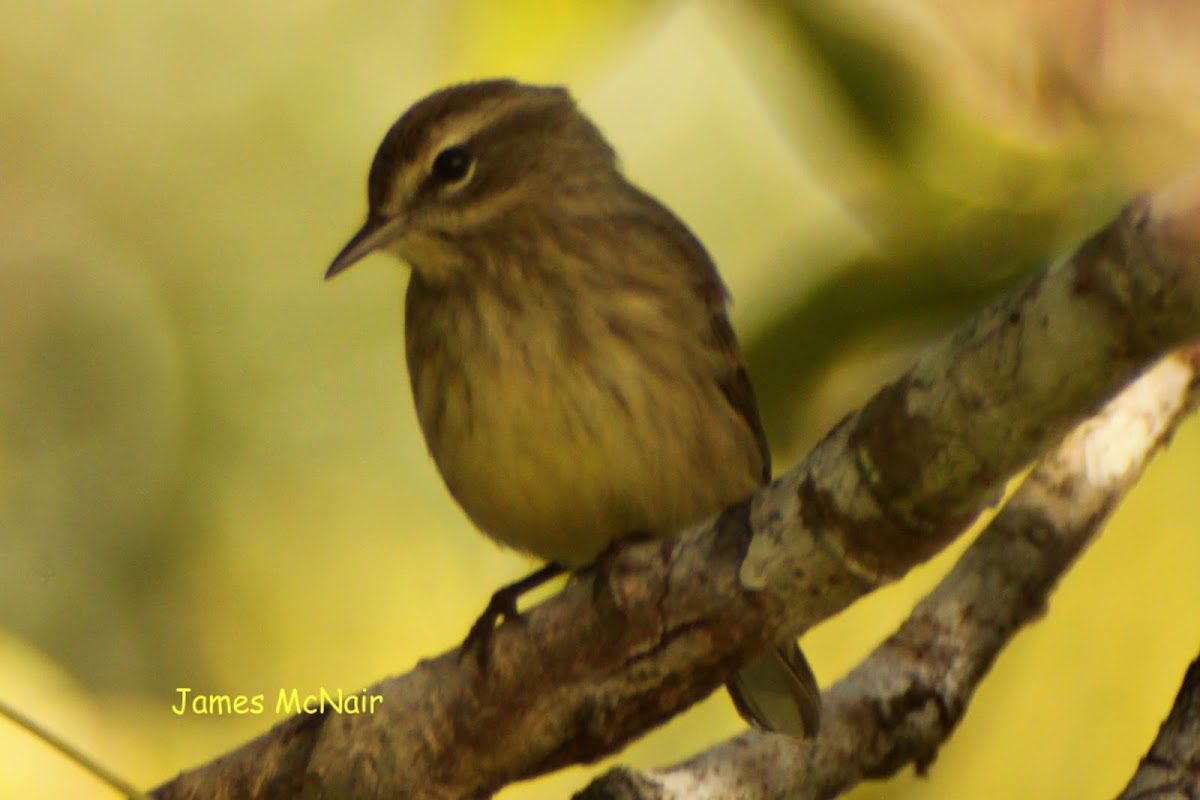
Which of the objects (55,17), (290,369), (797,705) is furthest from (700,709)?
(55,17)

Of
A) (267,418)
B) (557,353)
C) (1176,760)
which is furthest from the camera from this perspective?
(267,418)

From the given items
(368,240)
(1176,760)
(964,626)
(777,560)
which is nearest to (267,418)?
(368,240)

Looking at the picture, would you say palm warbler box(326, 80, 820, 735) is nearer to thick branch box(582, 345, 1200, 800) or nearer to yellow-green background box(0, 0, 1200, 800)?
thick branch box(582, 345, 1200, 800)

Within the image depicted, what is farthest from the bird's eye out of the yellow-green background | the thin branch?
the thin branch

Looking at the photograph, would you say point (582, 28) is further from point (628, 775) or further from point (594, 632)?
point (628, 775)

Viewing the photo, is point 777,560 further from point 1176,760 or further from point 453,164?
point 453,164

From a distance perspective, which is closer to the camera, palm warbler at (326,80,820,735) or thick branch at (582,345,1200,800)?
thick branch at (582,345,1200,800)
